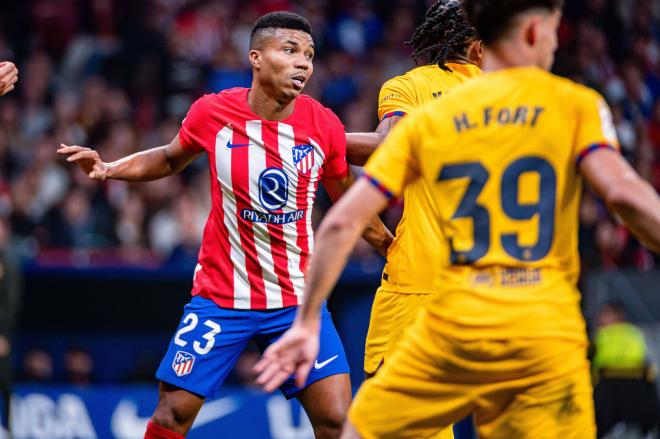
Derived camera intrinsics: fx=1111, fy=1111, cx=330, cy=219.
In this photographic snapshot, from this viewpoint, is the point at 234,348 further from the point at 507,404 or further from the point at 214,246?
the point at 507,404

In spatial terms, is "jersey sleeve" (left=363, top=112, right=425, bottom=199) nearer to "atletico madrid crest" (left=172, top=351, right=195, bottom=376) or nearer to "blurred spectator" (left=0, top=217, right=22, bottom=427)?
"atletico madrid crest" (left=172, top=351, right=195, bottom=376)

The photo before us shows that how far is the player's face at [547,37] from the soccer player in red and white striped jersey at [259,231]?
1954mm

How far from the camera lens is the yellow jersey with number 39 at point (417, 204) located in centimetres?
556

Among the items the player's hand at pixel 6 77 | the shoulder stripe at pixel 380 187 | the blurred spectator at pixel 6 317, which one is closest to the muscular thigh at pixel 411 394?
the shoulder stripe at pixel 380 187

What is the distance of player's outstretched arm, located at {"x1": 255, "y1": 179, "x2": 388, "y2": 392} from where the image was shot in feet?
12.5

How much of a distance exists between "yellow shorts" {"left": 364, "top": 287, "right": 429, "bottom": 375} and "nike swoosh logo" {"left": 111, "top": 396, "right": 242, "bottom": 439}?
413 centimetres

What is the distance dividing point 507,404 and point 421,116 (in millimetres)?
1078

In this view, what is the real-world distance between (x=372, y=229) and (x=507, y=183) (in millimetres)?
2028

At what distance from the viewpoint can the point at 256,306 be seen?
5695 mm

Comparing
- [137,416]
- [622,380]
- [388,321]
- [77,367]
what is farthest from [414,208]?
[622,380]

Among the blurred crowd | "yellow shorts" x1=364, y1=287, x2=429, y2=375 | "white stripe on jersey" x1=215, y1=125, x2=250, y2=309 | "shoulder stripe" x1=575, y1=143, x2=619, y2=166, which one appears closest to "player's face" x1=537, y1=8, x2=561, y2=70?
"shoulder stripe" x1=575, y1=143, x2=619, y2=166

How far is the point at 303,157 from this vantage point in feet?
18.9

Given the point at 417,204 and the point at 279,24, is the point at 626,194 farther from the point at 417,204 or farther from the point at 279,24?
the point at 279,24

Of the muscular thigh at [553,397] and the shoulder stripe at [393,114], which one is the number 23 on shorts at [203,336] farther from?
the muscular thigh at [553,397]
